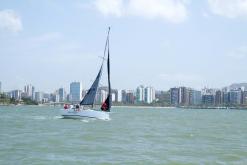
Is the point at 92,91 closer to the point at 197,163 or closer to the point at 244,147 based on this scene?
the point at 244,147

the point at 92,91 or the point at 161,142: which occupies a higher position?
the point at 92,91

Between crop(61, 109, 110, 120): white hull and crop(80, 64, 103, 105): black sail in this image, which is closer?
crop(61, 109, 110, 120): white hull

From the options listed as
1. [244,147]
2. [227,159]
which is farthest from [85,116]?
[227,159]

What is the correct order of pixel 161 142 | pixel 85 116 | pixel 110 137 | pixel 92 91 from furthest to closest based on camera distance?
pixel 92 91
pixel 85 116
pixel 110 137
pixel 161 142

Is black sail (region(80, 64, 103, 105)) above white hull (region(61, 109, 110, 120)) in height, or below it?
above

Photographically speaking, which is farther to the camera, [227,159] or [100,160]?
[227,159]

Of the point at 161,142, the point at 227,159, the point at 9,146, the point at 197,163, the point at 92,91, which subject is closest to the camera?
the point at 197,163

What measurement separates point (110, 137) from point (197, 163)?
13.4 m

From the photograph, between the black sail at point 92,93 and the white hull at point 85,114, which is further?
the black sail at point 92,93

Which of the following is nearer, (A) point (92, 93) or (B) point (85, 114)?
(B) point (85, 114)

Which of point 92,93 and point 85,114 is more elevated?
point 92,93

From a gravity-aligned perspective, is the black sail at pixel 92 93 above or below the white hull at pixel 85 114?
above

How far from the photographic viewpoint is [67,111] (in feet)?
181

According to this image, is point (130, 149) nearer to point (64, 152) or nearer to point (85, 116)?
point (64, 152)
